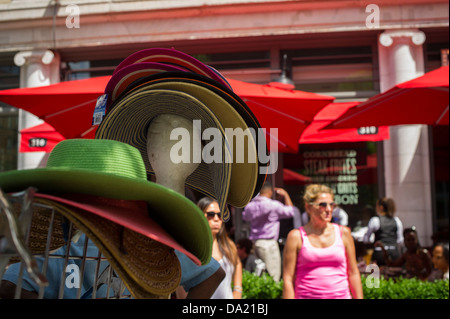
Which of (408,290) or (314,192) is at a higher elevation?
(314,192)

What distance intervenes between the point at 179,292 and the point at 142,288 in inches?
74.1

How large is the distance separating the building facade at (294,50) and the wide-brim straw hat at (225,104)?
7909mm

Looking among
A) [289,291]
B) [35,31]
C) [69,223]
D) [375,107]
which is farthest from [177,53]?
[35,31]

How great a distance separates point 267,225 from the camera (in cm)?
731

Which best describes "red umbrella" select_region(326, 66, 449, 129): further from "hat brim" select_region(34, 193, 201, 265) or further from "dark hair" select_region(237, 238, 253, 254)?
"hat brim" select_region(34, 193, 201, 265)

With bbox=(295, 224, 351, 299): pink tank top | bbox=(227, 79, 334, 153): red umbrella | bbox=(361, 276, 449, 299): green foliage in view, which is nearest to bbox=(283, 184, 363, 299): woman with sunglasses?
bbox=(295, 224, 351, 299): pink tank top

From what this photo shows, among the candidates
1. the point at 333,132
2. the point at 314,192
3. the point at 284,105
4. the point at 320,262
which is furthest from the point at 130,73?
the point at 333,132

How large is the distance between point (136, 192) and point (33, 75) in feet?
31.8

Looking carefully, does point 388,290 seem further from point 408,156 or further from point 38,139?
point 38,139

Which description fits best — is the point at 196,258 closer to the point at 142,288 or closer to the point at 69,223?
the point at 142,288

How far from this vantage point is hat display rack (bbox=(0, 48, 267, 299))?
892 millimetres

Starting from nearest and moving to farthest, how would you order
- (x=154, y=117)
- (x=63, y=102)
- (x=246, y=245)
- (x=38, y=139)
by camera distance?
(x=154, y=117), (x=63, y=102), (x=38, y=139), (x=246, y=245)

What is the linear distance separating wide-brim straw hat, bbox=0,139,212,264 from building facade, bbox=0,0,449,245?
27.2 feet

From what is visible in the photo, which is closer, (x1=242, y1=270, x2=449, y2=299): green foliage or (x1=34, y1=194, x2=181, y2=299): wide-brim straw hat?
(x1=34, y1=194, x2=181, y2=299): wide-brim straw hat
